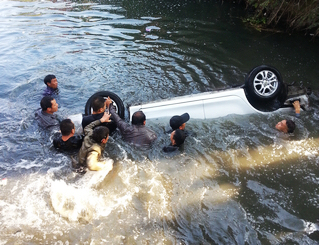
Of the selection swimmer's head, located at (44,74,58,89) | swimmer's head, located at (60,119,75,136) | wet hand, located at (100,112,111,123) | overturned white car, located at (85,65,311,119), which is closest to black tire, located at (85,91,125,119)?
overturned white car, located at (85,65,311,119)

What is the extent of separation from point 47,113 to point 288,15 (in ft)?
33.7

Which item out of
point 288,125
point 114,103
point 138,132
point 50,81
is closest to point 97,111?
point 114,103

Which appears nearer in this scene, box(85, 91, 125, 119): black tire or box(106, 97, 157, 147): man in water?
box(106, 97, 157, 147): man in water

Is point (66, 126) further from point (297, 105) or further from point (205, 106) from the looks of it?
point (297, 105)

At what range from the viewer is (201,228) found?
3906 millimetres

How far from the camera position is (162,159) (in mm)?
5340

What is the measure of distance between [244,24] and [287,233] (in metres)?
10.6

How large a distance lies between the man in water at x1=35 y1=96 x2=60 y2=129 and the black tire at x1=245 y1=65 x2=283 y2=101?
15.2ft

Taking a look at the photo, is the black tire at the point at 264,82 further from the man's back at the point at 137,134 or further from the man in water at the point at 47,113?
the man in water at the point at 47,113

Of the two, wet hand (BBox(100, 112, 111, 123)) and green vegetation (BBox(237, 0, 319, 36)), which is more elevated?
green vegetation (BBox(237, 0, 319, 36))

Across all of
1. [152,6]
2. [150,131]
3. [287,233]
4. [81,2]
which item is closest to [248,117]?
[150,131]

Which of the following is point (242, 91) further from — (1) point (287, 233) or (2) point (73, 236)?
(2) point (73, 236)

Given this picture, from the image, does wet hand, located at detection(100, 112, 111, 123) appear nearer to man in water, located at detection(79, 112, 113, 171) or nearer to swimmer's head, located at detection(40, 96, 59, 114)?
man in water, located at detection(79, 112, 113, 171)

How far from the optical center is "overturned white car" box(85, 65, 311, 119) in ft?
19.1
